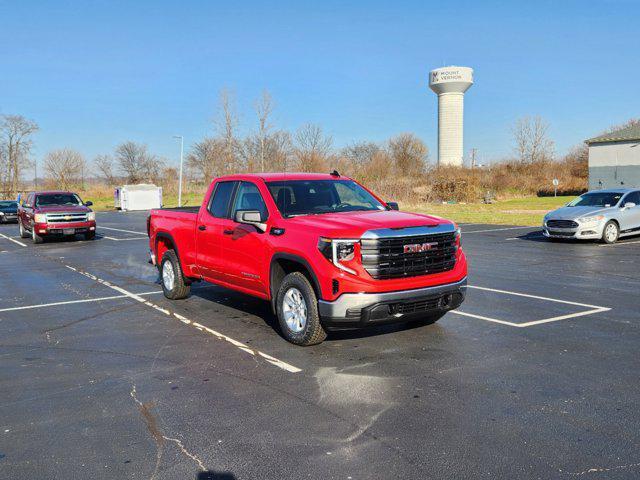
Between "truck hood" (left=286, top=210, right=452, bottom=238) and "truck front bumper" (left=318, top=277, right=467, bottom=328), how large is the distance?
26.0 inches

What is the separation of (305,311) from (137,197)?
48620 mm

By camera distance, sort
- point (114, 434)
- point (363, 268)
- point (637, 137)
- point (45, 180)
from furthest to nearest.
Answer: point (45, 180) < point (637, 137) < point (363, 268) < point (114, 434)

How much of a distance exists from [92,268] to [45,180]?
82185 mm

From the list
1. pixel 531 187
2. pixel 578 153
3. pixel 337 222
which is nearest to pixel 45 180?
pixel 531 187

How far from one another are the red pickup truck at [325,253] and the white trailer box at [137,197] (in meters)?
45.9

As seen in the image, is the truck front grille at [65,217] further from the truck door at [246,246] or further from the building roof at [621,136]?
the building roof at [621,136]

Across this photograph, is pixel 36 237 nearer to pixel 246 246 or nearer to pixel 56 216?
pixel 56 216

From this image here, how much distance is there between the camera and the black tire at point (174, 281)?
9258 millimetres

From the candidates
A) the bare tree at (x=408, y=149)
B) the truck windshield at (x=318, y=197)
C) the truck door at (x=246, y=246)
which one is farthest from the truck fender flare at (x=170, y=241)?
the bare tree at (x=408, y=149)

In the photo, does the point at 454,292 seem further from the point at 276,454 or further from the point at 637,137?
the point at 637,137

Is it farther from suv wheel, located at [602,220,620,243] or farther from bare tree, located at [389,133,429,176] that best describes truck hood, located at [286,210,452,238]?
bare tree, located at [389,133,429,176]

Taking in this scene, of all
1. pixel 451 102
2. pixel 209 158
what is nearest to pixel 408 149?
pixel 209 158

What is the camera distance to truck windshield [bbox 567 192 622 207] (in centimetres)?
1775

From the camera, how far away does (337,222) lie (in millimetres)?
6477
